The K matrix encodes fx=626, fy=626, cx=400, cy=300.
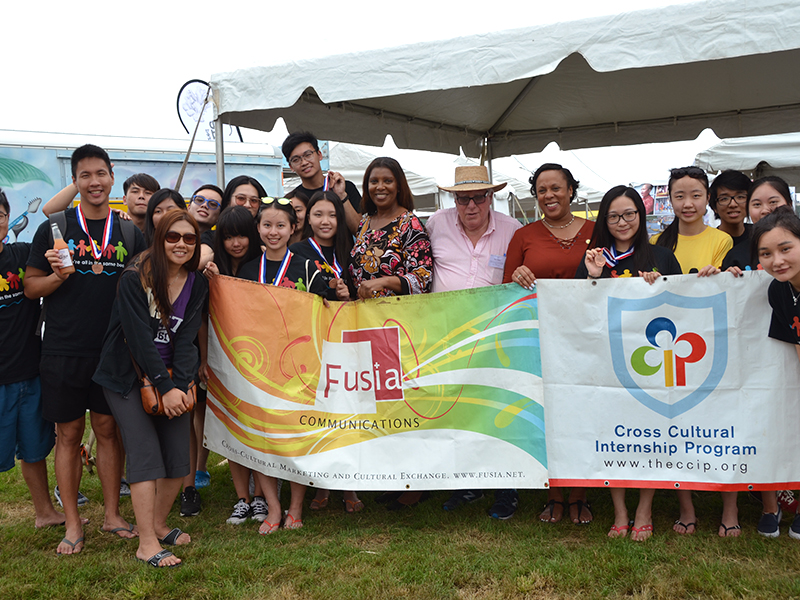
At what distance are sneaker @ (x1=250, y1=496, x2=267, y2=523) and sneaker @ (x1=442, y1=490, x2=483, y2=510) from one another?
1.15 meters

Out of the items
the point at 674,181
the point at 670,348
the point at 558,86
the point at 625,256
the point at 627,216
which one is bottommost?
the point at 670,348

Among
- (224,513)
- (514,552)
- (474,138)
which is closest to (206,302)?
Result: (224,513)

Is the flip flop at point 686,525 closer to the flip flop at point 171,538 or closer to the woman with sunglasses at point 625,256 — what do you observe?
the woman with sunglasses at point 625,256

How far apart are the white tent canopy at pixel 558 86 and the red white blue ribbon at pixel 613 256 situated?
116 centimetres

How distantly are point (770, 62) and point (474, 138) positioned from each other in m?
3.25

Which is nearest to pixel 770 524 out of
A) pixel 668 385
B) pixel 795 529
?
pixel 795 529

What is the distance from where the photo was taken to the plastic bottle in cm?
336

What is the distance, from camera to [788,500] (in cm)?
367

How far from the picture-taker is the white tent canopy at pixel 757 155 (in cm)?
930

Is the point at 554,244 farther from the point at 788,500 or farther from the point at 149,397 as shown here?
the point at 149,397

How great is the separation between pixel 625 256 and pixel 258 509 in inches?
108

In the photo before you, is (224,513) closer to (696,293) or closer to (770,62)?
(696,293)

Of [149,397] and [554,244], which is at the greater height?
[554,244]

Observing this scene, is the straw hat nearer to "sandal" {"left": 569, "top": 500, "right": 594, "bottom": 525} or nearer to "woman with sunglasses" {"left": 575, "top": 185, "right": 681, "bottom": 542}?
"woman with sunglasses" {"left": 575, "top": 185, "right": 681, "bottom": 542}
